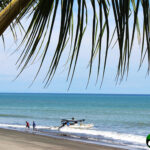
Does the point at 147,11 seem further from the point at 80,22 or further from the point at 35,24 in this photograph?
the point at 35,24

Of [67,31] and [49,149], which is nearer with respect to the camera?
[67,31]

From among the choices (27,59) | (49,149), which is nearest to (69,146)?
(49,149)

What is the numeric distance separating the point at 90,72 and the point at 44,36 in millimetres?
250

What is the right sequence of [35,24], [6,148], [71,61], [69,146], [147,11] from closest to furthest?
[147,11]
[71,61]
[35,24]
[6,148]
[69,146]

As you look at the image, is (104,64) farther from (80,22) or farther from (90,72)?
(80,22)

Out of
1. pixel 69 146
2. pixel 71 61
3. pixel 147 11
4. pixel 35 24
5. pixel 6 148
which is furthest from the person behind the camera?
pixel 69 146

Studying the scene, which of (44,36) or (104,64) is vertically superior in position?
(44,36)

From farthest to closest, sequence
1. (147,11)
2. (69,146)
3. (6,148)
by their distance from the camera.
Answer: (69,146)
(6,148)
(147,11)

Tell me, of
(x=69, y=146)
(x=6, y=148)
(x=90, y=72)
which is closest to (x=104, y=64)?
(x=90, y=72)

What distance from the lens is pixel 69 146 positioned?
641 inches

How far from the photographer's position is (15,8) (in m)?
0.95

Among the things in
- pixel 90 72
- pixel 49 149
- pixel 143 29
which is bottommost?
pixel 49 149

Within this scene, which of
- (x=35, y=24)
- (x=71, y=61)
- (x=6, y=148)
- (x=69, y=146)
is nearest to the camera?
(x=71, y=61)

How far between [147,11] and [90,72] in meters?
0.24
